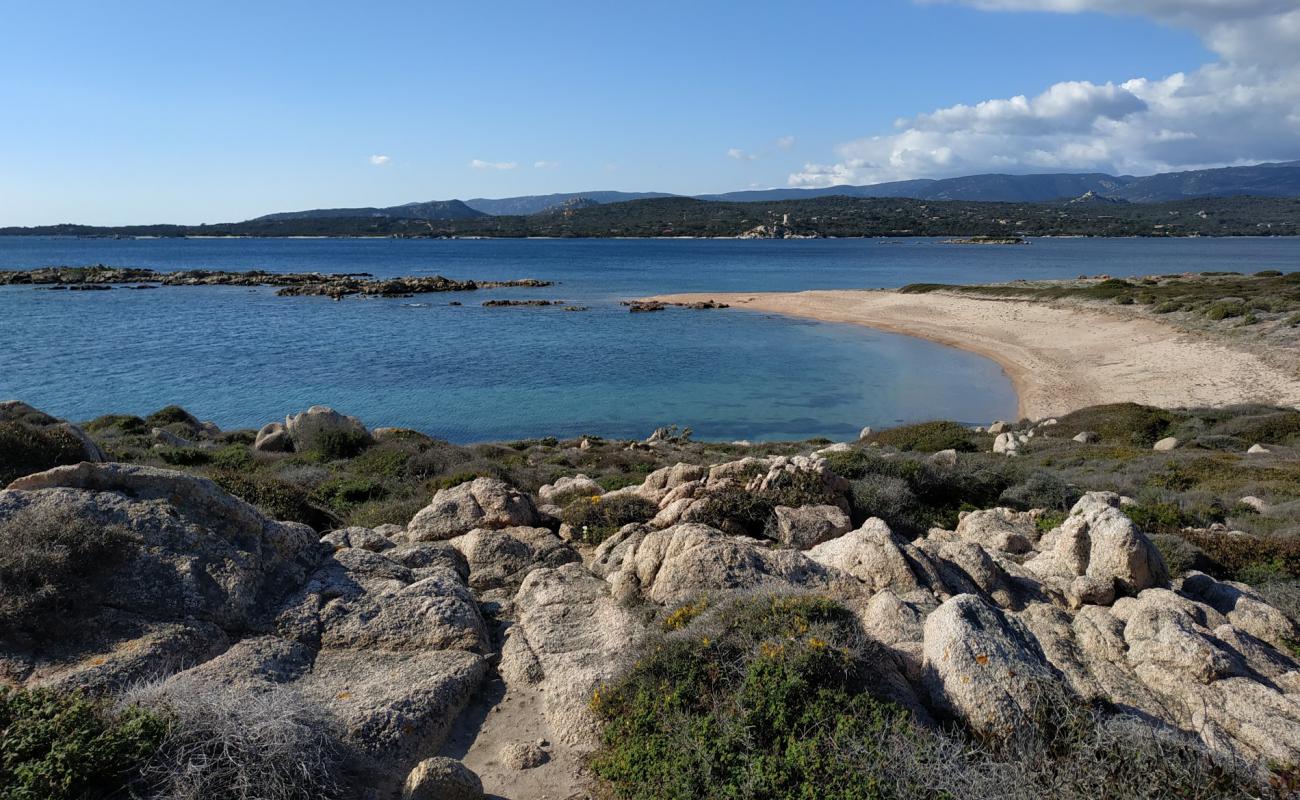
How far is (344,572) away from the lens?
876 centimetres

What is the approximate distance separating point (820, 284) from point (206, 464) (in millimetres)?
77337

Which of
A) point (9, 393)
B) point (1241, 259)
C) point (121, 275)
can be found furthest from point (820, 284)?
point (121, 275)

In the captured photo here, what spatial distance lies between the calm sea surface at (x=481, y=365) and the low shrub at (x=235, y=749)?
874 inches

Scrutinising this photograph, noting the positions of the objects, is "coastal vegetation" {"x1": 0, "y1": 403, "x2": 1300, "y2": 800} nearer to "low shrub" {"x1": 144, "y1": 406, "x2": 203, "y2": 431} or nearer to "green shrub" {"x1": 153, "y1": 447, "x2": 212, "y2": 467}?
"green shrub" {"x1": 153, "y1": 447, "x2": 212, "y2": 467}

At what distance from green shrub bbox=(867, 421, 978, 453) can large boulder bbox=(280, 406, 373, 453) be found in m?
15.6

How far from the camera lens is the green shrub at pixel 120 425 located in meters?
22.2

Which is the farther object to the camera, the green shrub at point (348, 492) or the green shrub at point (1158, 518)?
the green shrub at point (348, 492)

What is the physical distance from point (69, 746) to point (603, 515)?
25.0 ft

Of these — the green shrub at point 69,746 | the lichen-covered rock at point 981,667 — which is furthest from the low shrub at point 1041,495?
the green shrub at point 69,746

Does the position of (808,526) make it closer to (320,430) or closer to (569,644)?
(569,644)

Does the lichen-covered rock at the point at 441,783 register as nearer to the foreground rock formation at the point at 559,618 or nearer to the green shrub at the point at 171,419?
the foreground rock formation at the point at 559,618

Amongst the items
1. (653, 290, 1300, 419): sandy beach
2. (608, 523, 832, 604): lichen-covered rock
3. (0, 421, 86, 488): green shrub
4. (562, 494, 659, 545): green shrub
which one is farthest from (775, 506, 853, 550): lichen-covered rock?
(653, 290, 1300, 419): sandy beach

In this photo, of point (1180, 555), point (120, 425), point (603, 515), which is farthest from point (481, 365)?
point (1180, 555)

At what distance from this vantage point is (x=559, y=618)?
847 cm
